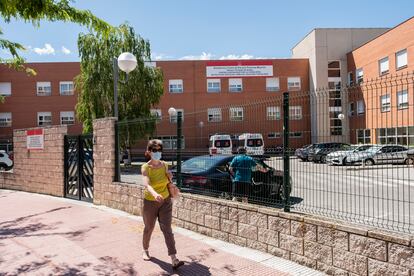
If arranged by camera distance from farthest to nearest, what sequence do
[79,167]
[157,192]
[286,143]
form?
1. [79,167]
2. [286,143]
3. [157,192]

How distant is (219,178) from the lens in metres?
7.61

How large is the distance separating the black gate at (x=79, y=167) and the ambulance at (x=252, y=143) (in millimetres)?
5823

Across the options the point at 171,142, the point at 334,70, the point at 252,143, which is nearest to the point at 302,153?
the point at 252,143

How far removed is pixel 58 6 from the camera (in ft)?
16.0

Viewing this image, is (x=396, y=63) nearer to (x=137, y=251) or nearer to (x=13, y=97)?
(x=137, y=251)

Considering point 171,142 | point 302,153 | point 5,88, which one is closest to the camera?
point 302,153

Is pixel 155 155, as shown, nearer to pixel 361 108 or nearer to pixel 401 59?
pixel 361 108

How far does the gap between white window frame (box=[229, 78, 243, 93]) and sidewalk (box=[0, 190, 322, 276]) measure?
3497cm

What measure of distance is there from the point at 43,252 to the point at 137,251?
5.02ft

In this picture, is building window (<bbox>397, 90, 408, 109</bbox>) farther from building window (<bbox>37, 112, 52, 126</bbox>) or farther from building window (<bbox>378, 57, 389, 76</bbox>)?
building window (<bbox>37, 112, 52, 126</bbox>)

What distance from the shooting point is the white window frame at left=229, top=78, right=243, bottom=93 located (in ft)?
143

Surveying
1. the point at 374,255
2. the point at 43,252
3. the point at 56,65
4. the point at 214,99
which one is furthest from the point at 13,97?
the point at 374,255

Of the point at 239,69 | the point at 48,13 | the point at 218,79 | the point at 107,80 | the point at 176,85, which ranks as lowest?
the point at 48,13

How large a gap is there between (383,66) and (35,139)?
101ft
